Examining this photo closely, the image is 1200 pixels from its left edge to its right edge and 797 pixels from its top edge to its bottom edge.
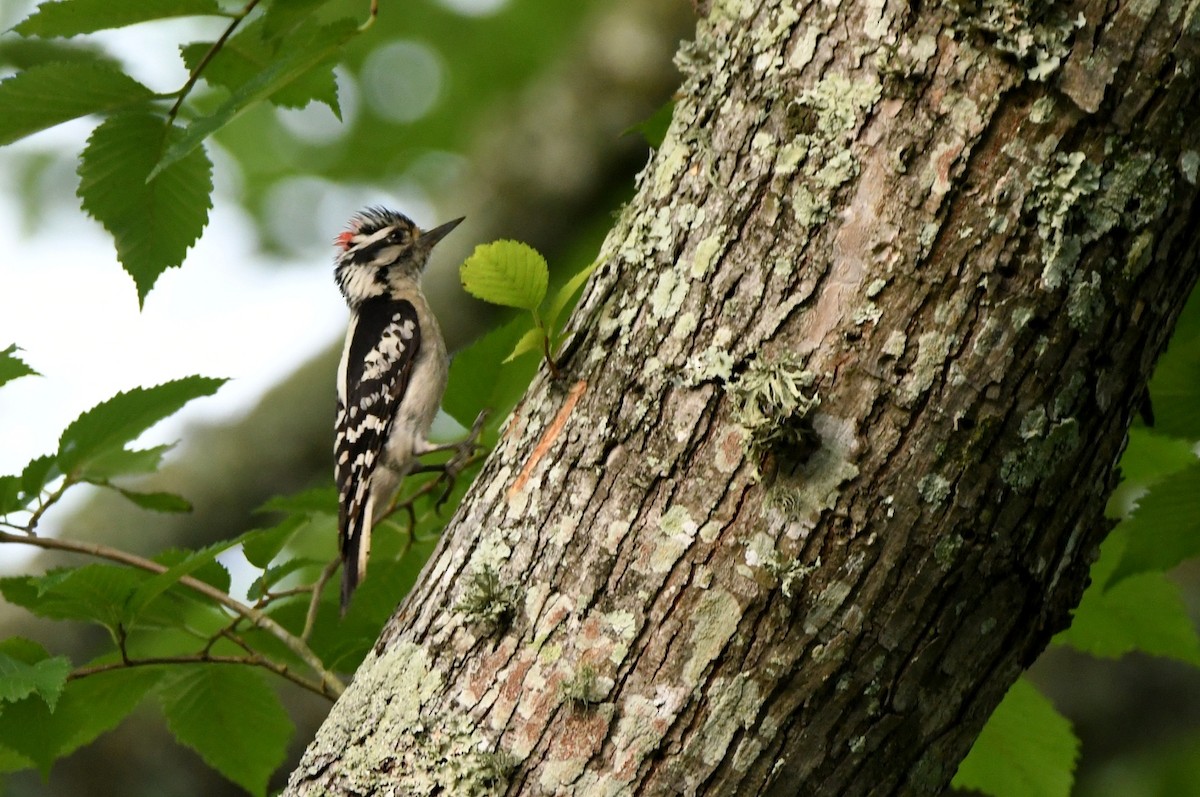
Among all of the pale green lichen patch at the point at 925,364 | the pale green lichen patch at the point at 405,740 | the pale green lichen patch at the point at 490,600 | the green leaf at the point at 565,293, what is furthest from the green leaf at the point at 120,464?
the pale green lichen patch at the point at 925,364

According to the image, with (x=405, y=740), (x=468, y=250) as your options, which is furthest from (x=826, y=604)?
(x=468, y=250)

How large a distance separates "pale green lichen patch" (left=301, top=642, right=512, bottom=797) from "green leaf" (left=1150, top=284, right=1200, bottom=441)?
1.76 metres

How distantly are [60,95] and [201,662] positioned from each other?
4.50ft

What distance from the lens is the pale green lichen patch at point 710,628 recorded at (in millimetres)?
1952

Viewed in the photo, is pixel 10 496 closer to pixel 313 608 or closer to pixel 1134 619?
pixel 313 608

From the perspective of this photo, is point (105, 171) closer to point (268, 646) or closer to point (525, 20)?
point (268, 646)

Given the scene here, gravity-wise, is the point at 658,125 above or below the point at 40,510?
above

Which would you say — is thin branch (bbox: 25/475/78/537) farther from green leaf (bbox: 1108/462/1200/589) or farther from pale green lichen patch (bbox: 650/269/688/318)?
green leaf (bbox: 1108/462/1200/589)

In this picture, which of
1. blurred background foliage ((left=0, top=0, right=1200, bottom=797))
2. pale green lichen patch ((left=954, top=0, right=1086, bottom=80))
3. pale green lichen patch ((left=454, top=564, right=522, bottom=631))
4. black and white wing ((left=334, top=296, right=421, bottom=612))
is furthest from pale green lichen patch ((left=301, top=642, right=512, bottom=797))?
blurred background foliage ((left=0, top=0, right=1200, bottom=797))

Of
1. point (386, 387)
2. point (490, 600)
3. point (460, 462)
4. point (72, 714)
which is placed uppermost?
point (490, 600)

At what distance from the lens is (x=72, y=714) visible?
2.62 meters

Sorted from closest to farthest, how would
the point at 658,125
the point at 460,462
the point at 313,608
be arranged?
the point at 658,125, the point at 313,608, the point at 460,462

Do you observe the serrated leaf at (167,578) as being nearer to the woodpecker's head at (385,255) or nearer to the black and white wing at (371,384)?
the black and white wing at (371,384)

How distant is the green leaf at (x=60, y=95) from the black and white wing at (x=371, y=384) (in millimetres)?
2425
